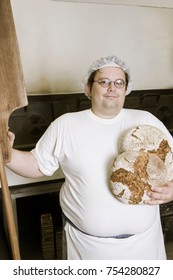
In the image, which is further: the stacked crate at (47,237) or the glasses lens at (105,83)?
the stacked crate at (47,237)

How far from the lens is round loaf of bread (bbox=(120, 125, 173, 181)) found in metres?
1.05

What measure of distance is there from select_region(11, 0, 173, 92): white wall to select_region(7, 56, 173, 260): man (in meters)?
0.86

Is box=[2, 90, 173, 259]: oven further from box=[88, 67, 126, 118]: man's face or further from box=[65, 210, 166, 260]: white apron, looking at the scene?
box=[88, 67, 126, 118]: man's face

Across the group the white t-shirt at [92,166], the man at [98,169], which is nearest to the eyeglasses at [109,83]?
the man at [98,169]

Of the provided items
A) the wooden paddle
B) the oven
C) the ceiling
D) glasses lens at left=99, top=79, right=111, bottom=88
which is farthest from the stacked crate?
the ceiling

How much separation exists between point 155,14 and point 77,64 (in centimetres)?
79

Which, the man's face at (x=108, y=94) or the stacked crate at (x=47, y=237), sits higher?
the man's face at (x=108, y=94)

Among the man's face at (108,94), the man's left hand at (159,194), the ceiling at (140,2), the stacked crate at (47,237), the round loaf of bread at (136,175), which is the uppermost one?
the ceiling at (140,2)

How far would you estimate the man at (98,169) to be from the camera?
1.11 m

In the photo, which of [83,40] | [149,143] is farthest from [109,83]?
[83,40]

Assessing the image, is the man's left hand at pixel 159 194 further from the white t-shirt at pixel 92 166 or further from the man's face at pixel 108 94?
the man's face at pixel 108 94

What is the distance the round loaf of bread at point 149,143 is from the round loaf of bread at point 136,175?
4 cm

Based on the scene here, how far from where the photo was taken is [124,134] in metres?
1.15

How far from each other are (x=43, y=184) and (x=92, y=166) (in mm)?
654
